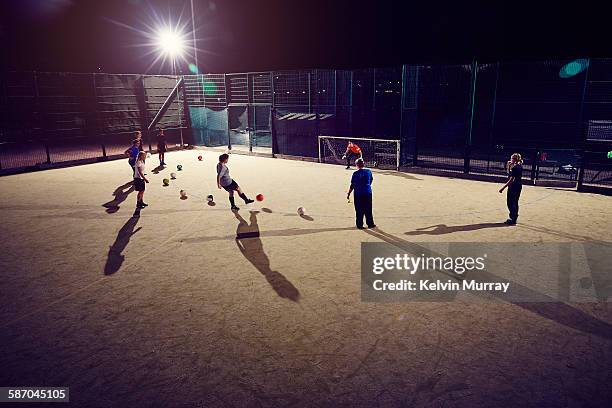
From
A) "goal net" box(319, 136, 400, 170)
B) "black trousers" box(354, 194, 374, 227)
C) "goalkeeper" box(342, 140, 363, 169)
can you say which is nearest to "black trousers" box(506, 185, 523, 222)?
"black trousers" box(354, 194, 374, 227)

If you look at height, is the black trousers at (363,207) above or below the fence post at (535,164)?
below

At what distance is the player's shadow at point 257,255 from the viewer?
24.1 feet

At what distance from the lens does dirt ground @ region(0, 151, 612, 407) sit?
494cm

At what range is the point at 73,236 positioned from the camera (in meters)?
10.4

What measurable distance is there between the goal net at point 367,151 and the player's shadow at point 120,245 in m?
10.3

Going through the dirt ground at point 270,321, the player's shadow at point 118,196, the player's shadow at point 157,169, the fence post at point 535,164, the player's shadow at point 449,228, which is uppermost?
the fence post at point 535,164

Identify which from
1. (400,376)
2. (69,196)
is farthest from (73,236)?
(400,376)

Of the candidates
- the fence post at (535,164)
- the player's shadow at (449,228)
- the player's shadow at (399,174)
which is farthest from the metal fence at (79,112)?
the fence post at (535,164)

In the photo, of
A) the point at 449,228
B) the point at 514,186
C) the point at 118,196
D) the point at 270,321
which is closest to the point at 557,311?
the point at 449,228

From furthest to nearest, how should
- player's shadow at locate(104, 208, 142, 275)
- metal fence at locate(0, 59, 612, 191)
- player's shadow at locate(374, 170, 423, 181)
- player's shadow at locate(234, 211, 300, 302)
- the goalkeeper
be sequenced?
metal fence at locate(0, 59, 612, 191), the goalkeeper, player's shadow at locate(374, 170, 423, 181), player's shadow at locate(104, 208, 142, 275), player's shadow at locate(234, 211, 300, 302)

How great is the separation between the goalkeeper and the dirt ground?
6376mm

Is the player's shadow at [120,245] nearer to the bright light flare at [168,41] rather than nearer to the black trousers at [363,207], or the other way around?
the black trousers at [363,207]

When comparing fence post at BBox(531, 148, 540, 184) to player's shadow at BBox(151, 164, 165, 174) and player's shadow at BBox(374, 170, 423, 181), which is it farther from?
player's shadow at BBox(151, 164, 165, 174)

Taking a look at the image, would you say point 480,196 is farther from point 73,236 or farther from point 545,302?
point 73,236
